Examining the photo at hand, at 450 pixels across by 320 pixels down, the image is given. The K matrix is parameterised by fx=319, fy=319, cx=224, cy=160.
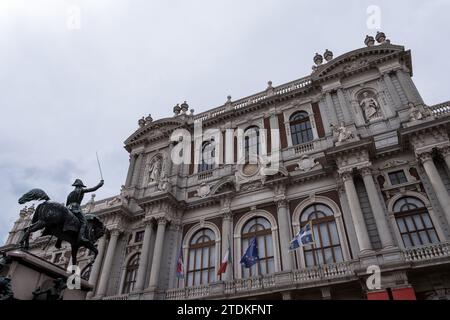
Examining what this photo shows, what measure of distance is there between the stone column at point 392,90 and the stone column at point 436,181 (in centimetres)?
471

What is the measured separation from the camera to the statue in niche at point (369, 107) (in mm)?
21422

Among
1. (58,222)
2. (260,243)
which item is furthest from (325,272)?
(58,222)

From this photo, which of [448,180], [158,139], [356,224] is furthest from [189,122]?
[448,180]

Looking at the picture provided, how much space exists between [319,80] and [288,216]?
10975mm

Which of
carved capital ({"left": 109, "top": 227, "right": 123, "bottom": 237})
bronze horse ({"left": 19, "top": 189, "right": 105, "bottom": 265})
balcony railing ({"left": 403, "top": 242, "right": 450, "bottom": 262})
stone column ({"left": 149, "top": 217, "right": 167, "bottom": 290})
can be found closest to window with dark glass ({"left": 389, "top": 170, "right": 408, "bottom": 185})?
balcony railing ({"left": 403, "top": 242, "right": 450, "bottom": 262})

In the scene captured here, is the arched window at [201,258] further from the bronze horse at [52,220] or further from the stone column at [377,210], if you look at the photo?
the bronze horse at [52,220]

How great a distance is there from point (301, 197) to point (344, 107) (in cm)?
719

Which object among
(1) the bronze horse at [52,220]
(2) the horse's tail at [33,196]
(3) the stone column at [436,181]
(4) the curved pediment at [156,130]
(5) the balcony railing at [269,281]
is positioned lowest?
(1) the bronze horse at [52,220]

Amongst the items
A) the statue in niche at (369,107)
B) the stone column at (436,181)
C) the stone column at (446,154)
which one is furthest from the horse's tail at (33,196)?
the statue in niche at (369,107)

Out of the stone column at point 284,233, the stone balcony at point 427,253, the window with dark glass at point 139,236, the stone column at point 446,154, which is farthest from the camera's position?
the window with dark glass at point 139,236

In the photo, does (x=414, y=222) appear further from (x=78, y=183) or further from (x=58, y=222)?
(x=58, y=222)

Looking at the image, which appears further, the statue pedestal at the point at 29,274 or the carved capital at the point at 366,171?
the carved capital at the point at 366,171

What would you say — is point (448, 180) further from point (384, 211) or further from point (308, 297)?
point (308, 297)

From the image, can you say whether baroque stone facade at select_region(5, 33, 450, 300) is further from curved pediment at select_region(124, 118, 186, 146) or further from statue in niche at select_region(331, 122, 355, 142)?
curved pediment at select_region(124, 118, 186, 146)
